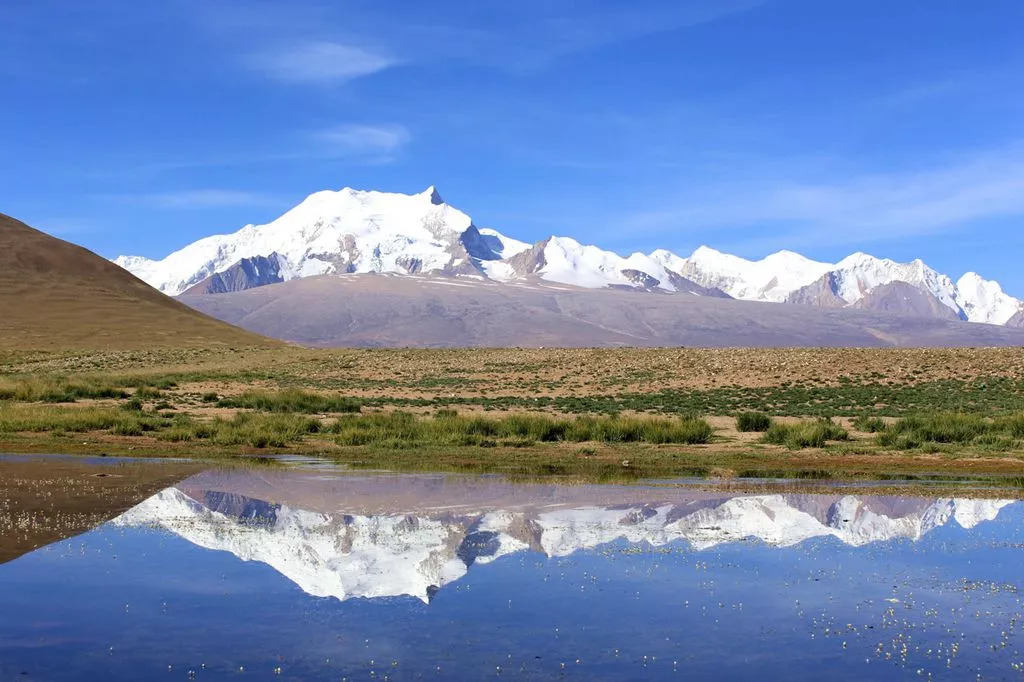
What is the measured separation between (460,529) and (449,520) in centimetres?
104

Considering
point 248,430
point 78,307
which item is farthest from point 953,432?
point 78,307

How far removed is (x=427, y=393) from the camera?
230 feet

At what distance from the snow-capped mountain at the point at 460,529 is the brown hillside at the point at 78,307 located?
101692 mm

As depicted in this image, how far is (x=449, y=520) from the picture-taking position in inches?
888

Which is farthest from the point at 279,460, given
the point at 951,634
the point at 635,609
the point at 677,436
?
the point at 951,634

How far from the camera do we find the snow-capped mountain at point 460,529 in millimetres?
17844

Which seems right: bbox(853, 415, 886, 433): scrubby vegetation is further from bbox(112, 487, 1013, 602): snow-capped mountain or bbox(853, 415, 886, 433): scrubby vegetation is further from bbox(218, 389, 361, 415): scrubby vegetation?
bbox(218, 389, 361, 415): scrubby vegetation

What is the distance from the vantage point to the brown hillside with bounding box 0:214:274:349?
128 m

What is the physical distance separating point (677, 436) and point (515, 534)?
21.2 meters

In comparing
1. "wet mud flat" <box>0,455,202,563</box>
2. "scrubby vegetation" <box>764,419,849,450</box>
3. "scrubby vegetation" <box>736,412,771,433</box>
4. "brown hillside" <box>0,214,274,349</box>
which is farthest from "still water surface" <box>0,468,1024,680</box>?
"brown hillside" <box>0,214,274,349</box>

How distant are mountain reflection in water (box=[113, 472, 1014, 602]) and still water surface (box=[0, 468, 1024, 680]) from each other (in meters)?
0.09

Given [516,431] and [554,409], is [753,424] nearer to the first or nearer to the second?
[516,431]

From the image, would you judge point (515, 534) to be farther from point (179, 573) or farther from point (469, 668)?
point (469, 668)

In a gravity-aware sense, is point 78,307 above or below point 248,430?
above
